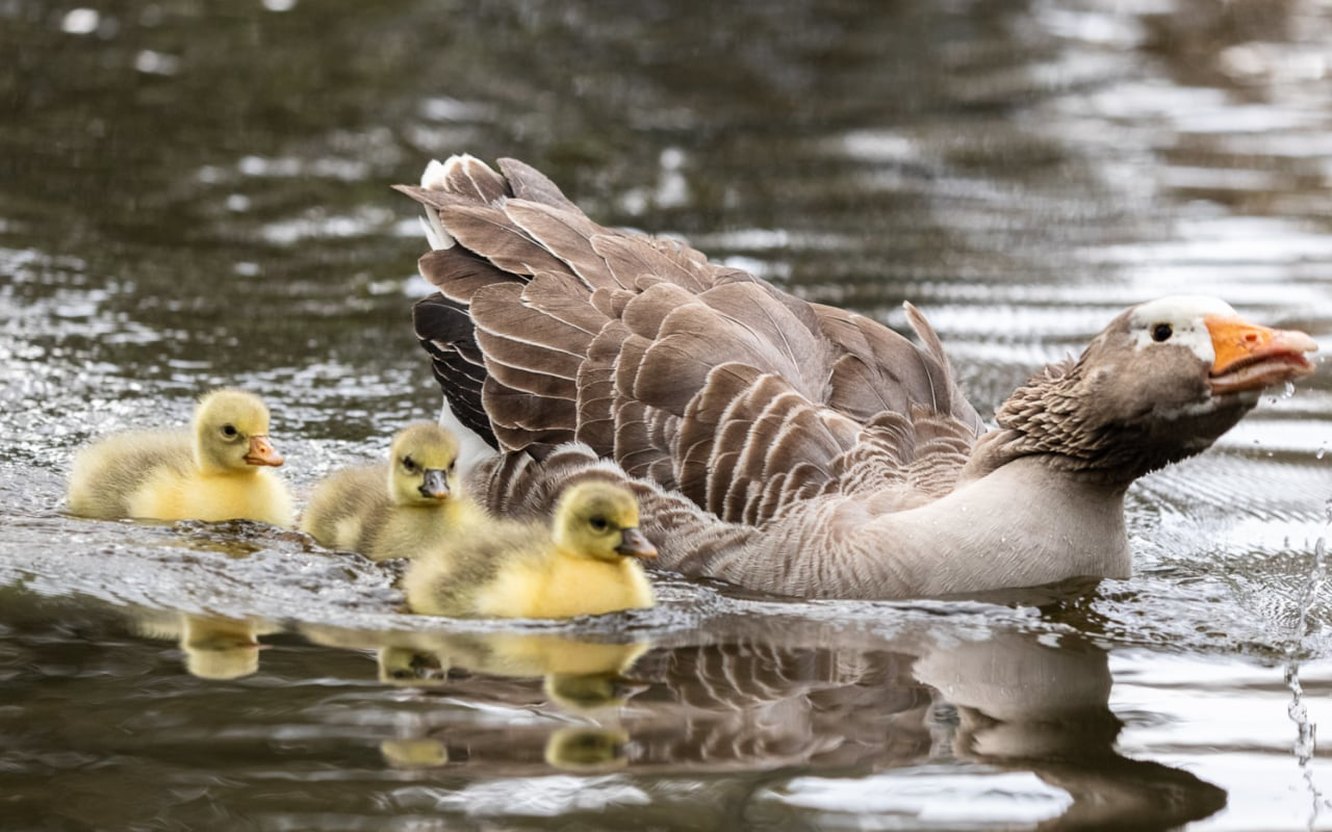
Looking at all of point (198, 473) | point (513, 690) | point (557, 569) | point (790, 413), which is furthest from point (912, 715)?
point (198, 473)

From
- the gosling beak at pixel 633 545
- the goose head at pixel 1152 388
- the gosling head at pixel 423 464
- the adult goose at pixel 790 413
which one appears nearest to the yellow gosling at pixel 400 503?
the gosling head at pixel 423 464

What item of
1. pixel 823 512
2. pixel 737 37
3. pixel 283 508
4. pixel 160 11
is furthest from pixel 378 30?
pixel 823 512

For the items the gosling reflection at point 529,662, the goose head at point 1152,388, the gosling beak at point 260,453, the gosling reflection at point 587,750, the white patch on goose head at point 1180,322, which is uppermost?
the white patch on goose head at point 1180,322

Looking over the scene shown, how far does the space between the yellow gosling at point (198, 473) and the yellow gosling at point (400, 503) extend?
26 cm

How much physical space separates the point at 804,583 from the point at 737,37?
547 inches

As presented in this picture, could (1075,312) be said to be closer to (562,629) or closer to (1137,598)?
(1137,598)

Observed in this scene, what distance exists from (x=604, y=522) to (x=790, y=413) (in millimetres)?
1062

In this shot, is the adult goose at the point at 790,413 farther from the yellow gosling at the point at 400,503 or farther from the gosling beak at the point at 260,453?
the gosling beak at the point at 260,453

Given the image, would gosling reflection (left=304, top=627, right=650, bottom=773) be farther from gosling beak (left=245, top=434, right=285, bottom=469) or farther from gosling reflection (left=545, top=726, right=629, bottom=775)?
gosling beak (left=245, top=434, right=285, bottom=469)

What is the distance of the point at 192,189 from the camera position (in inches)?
563

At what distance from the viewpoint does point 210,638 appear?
266 inches

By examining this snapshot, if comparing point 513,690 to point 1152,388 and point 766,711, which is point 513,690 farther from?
point 1152,388

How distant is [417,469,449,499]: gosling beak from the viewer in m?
7.44

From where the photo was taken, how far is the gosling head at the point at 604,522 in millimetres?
6758
